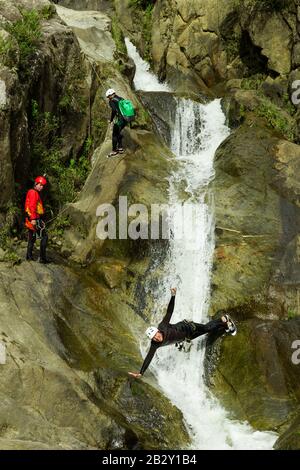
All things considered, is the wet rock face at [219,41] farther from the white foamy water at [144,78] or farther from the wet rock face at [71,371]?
the wet rock face at [71,371]

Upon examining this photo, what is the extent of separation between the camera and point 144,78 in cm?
2841

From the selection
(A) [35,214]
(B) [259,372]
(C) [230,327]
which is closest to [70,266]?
(A) [35,214]

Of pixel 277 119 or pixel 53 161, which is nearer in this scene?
pixel 53 161

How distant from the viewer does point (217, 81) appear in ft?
90.2

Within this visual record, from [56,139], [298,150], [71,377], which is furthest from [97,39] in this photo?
[71,377]

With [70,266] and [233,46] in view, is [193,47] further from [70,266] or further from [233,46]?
[70,266]

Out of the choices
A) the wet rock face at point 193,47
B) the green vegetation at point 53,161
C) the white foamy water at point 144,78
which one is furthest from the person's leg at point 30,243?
the white foamy water at point 144,78

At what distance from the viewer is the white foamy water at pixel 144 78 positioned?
27.8 meters

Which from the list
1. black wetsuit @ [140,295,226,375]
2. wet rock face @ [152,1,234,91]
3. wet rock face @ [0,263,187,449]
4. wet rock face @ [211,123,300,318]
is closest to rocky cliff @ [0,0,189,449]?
wet rock face @ [0,263,187,449]

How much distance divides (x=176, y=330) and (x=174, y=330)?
67mm

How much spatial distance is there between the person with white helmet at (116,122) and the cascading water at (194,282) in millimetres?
2061

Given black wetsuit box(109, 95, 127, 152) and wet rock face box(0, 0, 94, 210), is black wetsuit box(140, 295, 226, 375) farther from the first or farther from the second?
black wetsuit box(109, 95, 127, 152)

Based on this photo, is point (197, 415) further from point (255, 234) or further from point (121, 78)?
point (121, 78)

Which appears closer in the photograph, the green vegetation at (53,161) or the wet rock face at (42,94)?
the wet rock face at (42,94)
